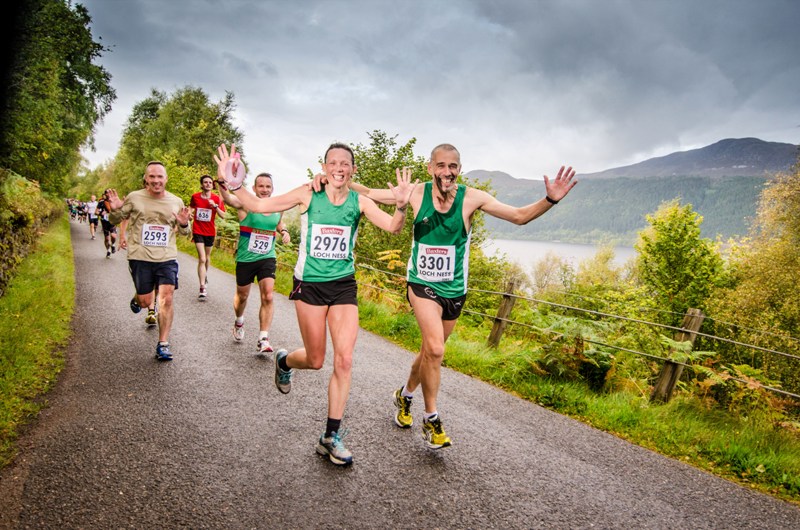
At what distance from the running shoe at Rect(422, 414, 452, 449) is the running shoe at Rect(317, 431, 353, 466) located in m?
0.67

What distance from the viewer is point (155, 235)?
5105mm

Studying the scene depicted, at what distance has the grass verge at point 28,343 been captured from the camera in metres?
3.33

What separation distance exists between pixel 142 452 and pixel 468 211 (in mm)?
3105

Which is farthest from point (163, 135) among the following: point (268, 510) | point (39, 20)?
point (268, 510)

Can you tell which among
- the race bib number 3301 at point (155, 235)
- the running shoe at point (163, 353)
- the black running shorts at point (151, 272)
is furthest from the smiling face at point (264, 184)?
the running shoe at point (163, 353)

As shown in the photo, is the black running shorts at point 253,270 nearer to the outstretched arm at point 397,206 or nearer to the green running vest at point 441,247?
the outstretched arm at point 397,206

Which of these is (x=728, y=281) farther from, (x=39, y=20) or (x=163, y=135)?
(x=163, y=135)

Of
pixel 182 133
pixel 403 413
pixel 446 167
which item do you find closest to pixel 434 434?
pixel 403 413

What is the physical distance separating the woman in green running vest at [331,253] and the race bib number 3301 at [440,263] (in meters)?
0.36

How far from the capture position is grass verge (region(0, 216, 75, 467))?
3330mm

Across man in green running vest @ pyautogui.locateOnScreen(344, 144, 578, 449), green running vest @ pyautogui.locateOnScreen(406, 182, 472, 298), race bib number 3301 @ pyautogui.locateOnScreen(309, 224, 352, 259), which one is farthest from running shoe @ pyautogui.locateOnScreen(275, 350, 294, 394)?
green running vest @ pyautogui.locateOnScreen(406, 182, 472, 298)

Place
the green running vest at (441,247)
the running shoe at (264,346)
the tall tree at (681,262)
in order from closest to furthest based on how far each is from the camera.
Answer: the green running vest at (441,247) < the running shoe at (264,346) < the tall tree at (681,262)

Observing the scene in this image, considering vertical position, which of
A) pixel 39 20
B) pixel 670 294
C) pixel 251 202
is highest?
pixel 39 20

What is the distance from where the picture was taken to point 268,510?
249 centimetres
